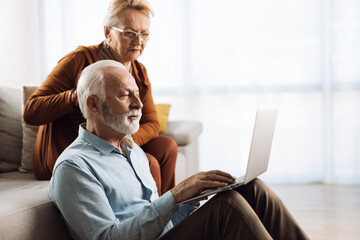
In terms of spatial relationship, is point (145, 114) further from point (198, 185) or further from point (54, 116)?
point (198, 185)

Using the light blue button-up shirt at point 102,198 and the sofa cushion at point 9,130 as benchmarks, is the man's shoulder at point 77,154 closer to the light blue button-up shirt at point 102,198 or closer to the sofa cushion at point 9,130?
the light blue button-up shirt at point 102,198

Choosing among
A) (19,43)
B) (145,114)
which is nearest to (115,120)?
(145,114)

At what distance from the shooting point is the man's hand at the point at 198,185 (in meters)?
1.38

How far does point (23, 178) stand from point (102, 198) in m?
0.97

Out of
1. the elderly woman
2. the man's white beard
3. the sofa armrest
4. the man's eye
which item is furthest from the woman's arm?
the sofa armrest

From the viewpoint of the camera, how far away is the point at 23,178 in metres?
2.21

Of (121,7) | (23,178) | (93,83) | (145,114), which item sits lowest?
(23,178)

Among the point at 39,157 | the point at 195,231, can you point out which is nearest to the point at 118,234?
the point at 195,231

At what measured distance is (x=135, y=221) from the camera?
1377 mm

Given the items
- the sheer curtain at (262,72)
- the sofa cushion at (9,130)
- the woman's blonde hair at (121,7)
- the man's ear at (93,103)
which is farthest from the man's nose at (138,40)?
the sheer curtain at (262,72)

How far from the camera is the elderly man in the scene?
1.36m

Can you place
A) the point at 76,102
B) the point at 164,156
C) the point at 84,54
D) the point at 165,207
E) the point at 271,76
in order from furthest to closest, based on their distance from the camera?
the point at 271,76 → the point at 164,156 → the point at 84,54 → the point at 76,102 → the point at 165,207

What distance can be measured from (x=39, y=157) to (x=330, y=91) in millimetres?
2861

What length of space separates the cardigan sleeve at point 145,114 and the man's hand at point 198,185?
0.88 m
